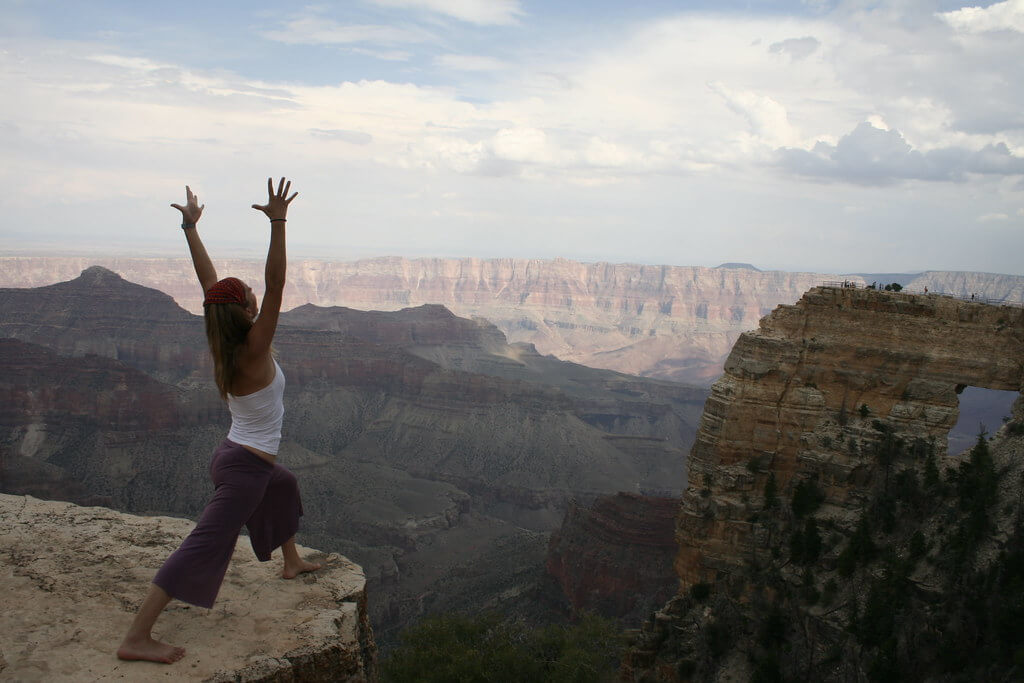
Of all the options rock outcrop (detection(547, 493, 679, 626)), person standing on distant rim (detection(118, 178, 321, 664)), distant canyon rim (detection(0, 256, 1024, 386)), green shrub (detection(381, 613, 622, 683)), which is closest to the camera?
person standing on distant rim (detection(118, 178, 321, 664))

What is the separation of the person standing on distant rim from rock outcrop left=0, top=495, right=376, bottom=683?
30 centimetres

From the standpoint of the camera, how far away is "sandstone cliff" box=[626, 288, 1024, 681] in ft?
51.3

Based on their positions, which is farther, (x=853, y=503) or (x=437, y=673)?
(x=853, y=503)

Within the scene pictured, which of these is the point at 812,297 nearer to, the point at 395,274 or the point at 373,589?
the point at 373,589

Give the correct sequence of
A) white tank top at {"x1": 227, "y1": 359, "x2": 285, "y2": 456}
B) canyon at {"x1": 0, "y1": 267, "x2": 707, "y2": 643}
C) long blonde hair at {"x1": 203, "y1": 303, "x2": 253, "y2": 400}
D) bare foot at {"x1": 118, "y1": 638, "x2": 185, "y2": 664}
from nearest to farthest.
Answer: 1. bare foot at {"x1": 118, "y1": 638, "x2": 185, "y2": 664}
2. long blonde hair at {"x1": 203, "y1": 303, "x2": 253, "y2": 400}
3. white tank top at {"x1": 227, "y1": 359, "x2": 285, "y2": 456}
4. canyon at {"x1": 0, "y1": 267, "x2": 707, "y2": 643}

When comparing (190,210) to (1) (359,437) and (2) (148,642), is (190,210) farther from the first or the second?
(1) (359,437)

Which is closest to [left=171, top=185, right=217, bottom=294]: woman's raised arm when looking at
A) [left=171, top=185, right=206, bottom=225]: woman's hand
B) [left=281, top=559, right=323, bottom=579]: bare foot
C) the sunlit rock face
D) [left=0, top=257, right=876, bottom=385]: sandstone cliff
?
[left=171, top=185, right=206, bottom=225]: woman's hand

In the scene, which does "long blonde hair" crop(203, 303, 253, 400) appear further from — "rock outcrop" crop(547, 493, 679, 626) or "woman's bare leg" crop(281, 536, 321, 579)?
"rock outcrop" crop(547, 493, 679, 626)

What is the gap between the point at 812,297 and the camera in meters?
21.3

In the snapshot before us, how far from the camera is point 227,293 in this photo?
676 cm

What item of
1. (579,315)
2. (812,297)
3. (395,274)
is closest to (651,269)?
(579,315)

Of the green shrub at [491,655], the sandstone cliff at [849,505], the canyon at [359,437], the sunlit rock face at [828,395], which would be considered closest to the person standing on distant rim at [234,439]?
the green shrub at [491,655]

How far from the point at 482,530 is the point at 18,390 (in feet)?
108

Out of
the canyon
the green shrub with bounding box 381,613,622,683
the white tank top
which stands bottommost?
the canyon
